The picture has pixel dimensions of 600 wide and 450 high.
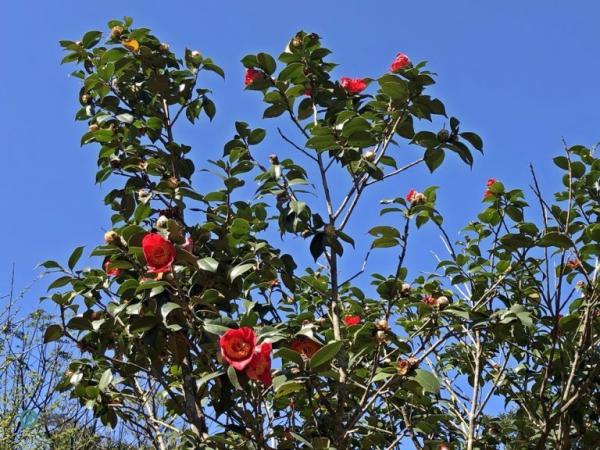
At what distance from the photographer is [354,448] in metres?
2.02

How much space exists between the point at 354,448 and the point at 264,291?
618 millimetres

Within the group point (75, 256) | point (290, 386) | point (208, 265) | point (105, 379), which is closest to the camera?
point (290, 386)

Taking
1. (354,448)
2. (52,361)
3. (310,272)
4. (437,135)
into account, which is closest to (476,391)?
(354,448)

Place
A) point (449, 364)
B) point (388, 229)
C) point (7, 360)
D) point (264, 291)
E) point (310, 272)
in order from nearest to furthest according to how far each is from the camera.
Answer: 1. point (388, 229)
2. point (264, 291)
3. point (310, 272)
4. point (449, 364)
5. point (7, 360)

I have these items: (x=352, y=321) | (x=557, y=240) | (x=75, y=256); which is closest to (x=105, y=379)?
(x=75, y=256)

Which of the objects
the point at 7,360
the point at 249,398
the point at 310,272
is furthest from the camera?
the point at 7,360

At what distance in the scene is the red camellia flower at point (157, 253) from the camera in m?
1.40

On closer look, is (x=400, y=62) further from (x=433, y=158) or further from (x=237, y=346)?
(x=237, y=346)

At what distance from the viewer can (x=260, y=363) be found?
128 cm

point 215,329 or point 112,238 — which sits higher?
point 112,238

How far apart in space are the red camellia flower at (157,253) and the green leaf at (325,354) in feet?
1.28

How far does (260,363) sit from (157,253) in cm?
35

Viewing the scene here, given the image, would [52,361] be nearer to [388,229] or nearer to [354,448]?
[354,448]

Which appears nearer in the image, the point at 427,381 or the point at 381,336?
the point at 427,381
